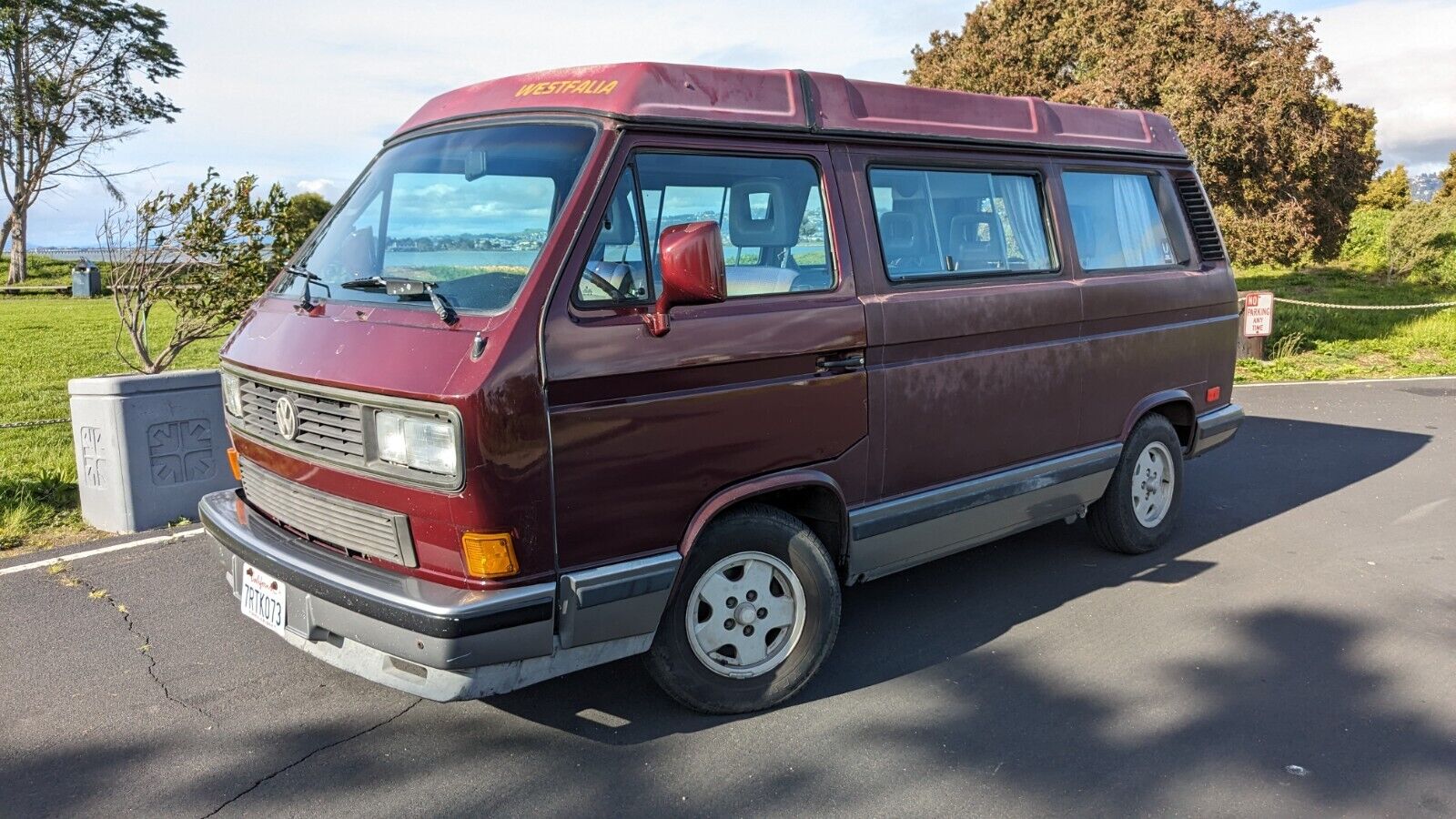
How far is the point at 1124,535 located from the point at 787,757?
2.88 meters

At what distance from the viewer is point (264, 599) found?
3.71 meters

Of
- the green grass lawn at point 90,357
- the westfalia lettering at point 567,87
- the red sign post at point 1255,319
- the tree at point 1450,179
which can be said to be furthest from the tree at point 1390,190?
the westfalia lettering at point 567,87

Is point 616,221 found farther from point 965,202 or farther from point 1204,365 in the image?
point 1204,365

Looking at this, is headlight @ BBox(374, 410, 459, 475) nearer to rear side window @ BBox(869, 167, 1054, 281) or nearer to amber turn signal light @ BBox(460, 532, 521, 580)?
amber turn signal light @ BBox(460, 532, 521, 580)

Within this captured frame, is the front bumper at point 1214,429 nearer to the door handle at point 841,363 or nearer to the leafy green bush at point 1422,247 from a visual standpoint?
the door handle at point 841,363

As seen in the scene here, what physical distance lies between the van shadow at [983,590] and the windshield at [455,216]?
5.25 ft

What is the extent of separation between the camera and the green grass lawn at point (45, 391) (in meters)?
6.33

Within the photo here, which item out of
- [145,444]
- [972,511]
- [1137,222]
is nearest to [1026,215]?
[1137,222]

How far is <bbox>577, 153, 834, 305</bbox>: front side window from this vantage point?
11.6 feet

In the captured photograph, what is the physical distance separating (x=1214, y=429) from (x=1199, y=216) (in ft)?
4.06

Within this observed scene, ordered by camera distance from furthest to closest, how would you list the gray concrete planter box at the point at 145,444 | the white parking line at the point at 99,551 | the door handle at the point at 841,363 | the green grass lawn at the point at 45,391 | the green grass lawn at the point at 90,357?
the green grass lawn at the point at 90,357 < the green grass lawn at the point at 45,391 < the gray concrete planter box at the point at 145,444 < the white parking line at the point at 99,551 < the door handle at the point at 841,363

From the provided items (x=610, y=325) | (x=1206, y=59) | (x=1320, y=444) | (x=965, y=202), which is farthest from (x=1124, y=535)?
(x=1206, y=59)

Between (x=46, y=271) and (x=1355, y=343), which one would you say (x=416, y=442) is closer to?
(x=1355, y=343)

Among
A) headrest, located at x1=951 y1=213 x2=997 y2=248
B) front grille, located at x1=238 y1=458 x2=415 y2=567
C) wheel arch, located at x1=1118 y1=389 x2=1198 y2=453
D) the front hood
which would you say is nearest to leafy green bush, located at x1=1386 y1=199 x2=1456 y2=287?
wheel arch, located at x1=1118 y1=389 x2=1198 y2=453
